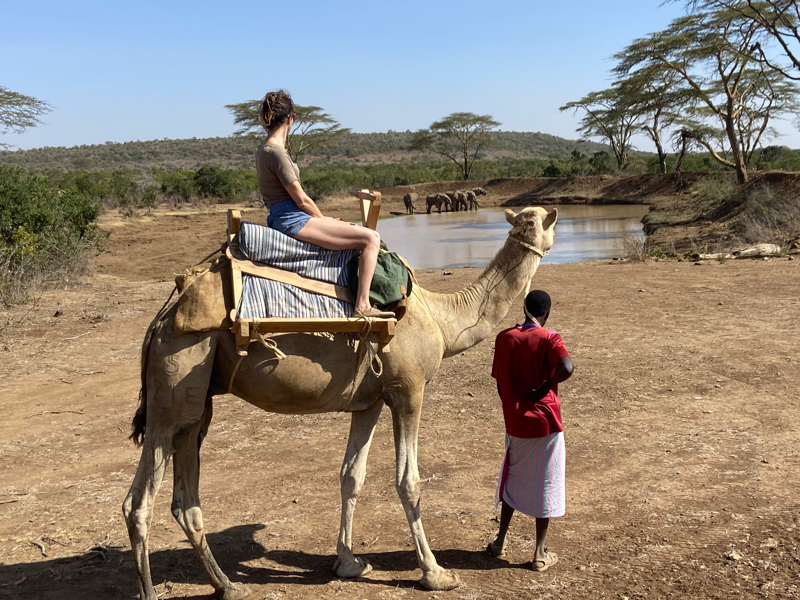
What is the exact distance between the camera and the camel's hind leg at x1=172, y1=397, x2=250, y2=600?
4.01 m

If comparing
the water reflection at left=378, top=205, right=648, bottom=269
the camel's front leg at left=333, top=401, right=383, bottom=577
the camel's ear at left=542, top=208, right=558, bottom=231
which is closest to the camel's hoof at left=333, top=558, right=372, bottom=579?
the camel's front leg at left=333, top=401, right=383, bottom=577

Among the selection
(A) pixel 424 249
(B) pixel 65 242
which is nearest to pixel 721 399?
(B) pixel 65 242

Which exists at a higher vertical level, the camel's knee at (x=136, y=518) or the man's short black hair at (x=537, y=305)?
the man's short black hair at (x=537, y=305)

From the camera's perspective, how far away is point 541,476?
430 centimetres

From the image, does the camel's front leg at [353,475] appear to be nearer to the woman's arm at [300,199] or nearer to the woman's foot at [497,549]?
the woman's foot at [497,549]

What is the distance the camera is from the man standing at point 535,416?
420 centimetres

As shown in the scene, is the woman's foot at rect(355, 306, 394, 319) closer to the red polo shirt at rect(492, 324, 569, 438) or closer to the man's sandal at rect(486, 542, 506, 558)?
the red polo shirt at rect(492, 324, 569, 438)

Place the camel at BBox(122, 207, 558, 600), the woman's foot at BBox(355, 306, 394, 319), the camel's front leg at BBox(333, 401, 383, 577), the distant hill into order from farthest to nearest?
1. the distant hill
2. the camel's front leg at BBox(333, 401, 383, 577)
3. the woman's foot at BBox(355, 306, 394, 319)
4. the camel at BBox(122, 207, 558, 600)

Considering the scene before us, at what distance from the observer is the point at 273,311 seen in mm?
3848

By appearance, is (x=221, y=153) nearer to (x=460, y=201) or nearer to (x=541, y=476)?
(x=460, y=201)

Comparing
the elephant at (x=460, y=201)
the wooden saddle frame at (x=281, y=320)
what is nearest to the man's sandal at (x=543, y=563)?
the wooden saddle frame at (x=281, y=320)

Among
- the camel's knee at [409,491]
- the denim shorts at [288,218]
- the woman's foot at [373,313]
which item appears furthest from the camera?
the camel's knee at [409,491]

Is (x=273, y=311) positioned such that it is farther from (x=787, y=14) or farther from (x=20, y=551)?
(x=787, y=14)

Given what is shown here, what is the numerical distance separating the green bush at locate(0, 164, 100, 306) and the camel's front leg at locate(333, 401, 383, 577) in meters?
10.3
